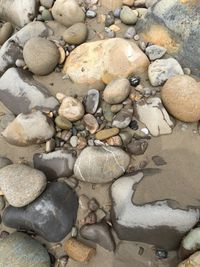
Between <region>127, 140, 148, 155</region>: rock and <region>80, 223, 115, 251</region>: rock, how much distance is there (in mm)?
629

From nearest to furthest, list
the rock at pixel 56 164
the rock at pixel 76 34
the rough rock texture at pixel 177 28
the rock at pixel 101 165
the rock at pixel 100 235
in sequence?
the rock at pixel 100 235 → the rock at pixel 101 165 → the rock at pixel 56 164 → the rough rock texture at pixel 177 28 → the rock at pixel 76 34

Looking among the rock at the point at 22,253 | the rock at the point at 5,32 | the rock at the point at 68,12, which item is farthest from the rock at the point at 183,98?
the rock at the point at 5,32

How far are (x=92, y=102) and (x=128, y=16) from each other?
39.0 inches

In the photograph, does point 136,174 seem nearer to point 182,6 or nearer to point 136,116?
point 136,116

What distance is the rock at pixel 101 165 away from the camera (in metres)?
2.99

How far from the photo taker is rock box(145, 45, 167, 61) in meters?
3.45

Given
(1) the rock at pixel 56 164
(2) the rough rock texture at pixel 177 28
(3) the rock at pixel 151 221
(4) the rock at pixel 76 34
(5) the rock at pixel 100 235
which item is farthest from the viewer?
(4) the rock at pixel 76 34

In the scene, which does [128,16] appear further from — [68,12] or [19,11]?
[19,11]

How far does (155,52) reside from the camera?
3459 mm

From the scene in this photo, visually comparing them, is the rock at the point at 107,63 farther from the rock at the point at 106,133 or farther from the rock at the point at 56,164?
the rock at the point at 56,164

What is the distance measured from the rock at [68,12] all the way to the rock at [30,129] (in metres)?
1.09

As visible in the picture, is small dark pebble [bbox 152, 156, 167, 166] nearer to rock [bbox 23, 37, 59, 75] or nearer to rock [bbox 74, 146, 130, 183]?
rock [bbox 74, 146, 130, 183]

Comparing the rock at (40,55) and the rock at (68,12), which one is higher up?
the rock at (68,12)

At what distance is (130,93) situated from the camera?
130 inches
